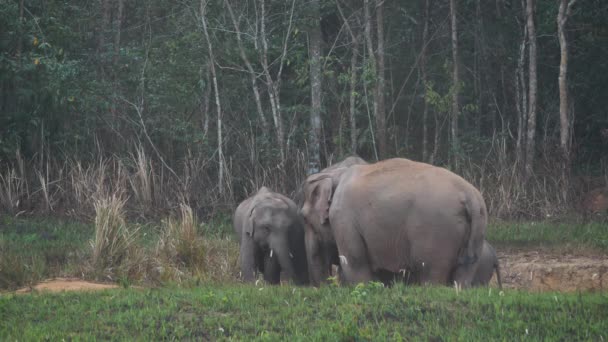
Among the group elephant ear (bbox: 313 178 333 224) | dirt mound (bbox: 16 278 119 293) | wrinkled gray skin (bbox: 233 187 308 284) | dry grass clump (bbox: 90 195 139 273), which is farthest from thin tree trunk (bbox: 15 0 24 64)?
elephant ear (bbox: 313 178 333 224)

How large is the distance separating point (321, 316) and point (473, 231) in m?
2.68

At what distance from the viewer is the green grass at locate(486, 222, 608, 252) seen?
16303 mm

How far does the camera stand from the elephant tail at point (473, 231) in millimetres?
10523

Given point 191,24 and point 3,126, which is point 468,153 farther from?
point 3,126

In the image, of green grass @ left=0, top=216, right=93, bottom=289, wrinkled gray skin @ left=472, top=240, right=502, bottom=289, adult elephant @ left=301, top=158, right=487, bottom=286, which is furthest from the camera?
green grass @ left=0, top=216, right=93, bottom=289

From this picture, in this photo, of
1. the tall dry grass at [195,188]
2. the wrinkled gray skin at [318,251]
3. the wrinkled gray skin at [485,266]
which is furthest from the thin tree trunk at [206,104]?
the wrinkled gray skin at [485,266]

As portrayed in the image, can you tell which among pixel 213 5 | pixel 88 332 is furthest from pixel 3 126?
pixel 88 332

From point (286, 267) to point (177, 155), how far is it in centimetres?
1238

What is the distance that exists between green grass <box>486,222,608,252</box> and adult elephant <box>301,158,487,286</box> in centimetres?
577

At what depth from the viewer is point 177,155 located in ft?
82.3

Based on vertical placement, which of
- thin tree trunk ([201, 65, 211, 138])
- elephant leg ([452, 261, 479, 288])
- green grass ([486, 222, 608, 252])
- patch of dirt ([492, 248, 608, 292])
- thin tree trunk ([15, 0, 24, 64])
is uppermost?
thin tree trunk ([15, 0, 24, 64])

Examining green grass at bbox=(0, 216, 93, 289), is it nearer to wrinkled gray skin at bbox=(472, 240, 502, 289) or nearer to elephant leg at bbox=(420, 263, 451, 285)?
elephant leg at bbox=(420, 263, 451, 285)

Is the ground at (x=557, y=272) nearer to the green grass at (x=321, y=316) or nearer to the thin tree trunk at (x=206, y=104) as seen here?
the green grass at (x=321, y=316)

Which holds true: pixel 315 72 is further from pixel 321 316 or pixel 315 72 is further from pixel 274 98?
→ pixel 321 316
